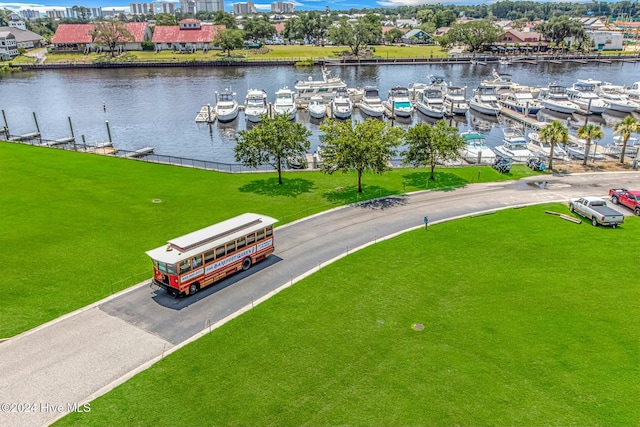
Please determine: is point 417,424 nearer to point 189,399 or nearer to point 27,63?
point 189,399

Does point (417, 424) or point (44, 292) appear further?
point (44, 292)

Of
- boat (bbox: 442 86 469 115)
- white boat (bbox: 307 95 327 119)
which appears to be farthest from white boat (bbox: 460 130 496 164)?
white boat (bbox: 307 95 327 119)

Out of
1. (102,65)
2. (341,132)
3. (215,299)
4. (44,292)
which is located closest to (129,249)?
(44,292)

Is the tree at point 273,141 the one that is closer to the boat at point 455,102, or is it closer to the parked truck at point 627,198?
the parked truck at point 627,198

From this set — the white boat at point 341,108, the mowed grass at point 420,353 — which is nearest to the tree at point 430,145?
the mowed grass at point 420,353

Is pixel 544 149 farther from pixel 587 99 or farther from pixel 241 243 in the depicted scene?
pixel 241 243

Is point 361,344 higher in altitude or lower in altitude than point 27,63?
lower

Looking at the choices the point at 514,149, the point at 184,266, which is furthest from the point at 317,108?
the point at 184,266
